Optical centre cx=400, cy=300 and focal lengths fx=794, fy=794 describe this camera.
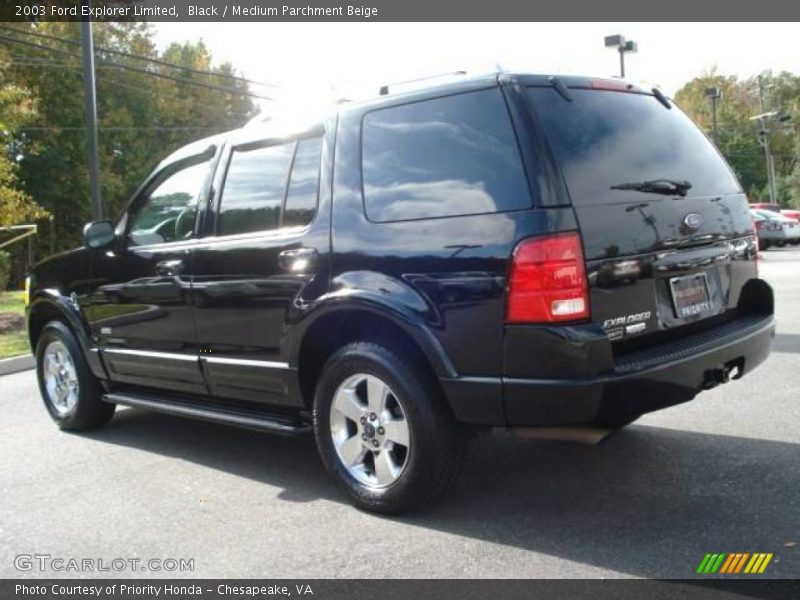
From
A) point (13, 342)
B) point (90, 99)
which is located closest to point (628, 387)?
point (13, 342)

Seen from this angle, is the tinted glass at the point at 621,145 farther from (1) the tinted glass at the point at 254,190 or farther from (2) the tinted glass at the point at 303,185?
(1) the tinted glass at the point at 254,190

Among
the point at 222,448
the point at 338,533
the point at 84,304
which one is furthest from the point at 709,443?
the point at 84,304

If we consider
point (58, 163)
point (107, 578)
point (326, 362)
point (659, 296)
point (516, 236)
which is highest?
point (58, 163)

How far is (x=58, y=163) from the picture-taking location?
120 feet

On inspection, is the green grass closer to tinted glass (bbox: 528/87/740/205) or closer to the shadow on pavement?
the shadow on pavement

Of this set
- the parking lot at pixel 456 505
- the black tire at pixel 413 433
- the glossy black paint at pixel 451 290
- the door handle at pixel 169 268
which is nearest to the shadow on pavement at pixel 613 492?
the parking lot at pixel 456 505

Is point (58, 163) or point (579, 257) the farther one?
point (58, 163)

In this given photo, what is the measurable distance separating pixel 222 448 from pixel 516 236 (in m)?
2.89

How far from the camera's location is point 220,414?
452 cm

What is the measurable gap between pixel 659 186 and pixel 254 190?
2157mm

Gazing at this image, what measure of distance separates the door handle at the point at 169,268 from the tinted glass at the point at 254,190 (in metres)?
0.36

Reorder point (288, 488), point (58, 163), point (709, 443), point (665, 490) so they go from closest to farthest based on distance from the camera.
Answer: point (665, 490) < point (288, 488) < point (709, 443) < point (58, 163)

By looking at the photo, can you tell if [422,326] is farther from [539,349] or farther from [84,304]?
[84,304]

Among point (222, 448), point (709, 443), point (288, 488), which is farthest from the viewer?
point (222, 448)
